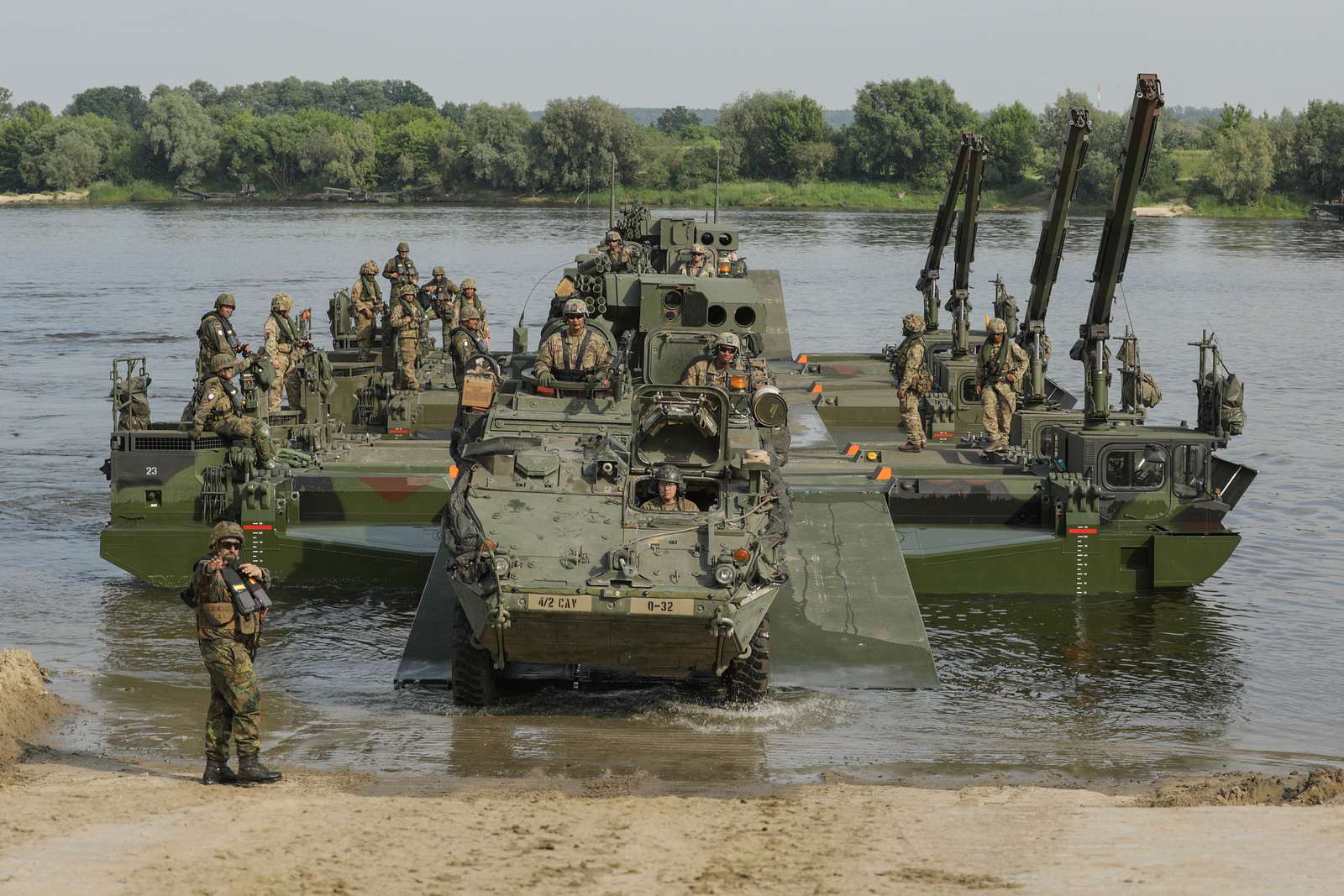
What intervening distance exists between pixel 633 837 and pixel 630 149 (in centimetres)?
7409

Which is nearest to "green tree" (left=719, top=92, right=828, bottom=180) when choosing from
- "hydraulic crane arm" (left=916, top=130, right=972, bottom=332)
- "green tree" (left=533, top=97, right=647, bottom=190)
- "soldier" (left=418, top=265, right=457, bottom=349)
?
"green tree" (left=533, top=97, right=647, bottom=190)

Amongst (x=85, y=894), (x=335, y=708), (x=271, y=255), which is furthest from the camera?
(x=271, y=255)

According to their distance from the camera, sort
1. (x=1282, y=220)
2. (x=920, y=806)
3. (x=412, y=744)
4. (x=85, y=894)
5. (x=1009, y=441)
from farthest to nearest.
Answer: (x=1282, y=220), (x=1009, y=441), (x=412, y=744), (x=920, y=806), (x=85, y=894)

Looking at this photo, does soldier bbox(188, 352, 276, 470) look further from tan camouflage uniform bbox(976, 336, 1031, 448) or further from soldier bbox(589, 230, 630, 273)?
tan camouflage uniform bbox(976, 336, 1031, 448)

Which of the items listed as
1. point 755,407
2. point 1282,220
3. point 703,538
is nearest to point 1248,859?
point 703,538

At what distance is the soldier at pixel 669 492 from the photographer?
1237cm

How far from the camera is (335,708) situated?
1299cm

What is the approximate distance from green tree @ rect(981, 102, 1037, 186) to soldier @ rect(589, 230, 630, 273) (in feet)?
194

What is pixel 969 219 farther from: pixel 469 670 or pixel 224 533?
pixel 224 533

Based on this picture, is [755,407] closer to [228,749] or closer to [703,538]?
[703,538]

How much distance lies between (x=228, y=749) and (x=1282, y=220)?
74899 millimetres

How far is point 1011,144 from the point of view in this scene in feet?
267

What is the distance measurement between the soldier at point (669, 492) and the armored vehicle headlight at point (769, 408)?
1900 millimetres

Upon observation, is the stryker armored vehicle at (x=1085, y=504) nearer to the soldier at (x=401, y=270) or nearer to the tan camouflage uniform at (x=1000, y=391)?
the tan camouflage uniform at (x=1000, y=391)
